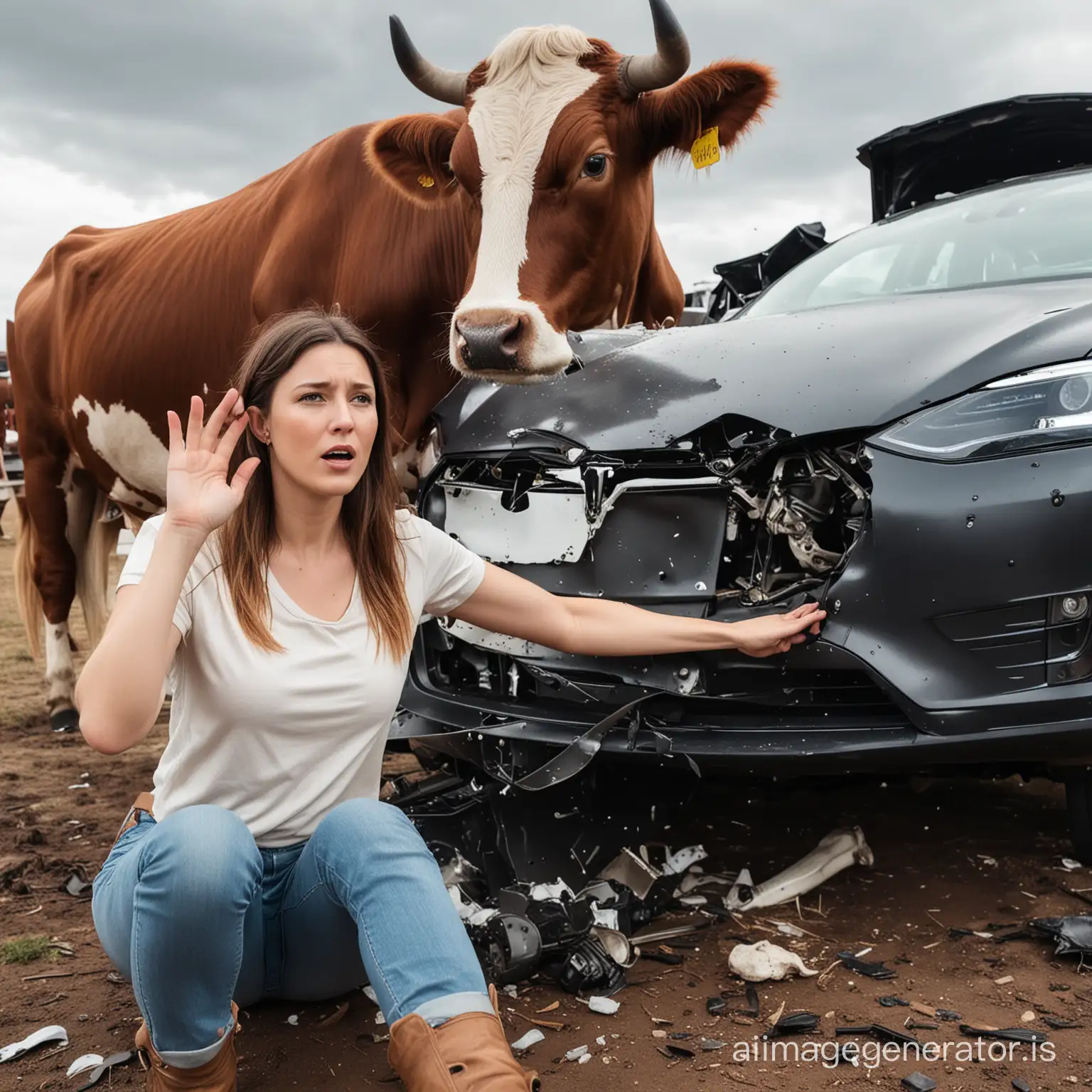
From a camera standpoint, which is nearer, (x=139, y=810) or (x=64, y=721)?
(x=139, y=810)

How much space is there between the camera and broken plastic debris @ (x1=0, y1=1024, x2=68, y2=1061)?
2094 mm

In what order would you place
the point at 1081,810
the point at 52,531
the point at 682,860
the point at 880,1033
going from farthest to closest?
the point at 52,531 < the point at 682,860 < the point at 1081,810 < the point at 880,1033

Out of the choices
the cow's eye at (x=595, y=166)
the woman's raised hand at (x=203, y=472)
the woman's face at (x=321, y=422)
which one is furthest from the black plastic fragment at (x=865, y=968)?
the cow's eye at (x=595, y=166)

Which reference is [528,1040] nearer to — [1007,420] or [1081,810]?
[1081,810]

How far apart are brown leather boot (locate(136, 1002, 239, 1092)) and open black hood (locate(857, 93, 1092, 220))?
3932 mm

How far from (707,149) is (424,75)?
0.99m

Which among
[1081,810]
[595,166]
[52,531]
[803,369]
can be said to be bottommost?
[1081,810]

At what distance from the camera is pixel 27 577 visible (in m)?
5.92

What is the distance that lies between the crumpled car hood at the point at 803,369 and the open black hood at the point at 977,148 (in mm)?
2022

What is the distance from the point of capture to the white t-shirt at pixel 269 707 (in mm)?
1874

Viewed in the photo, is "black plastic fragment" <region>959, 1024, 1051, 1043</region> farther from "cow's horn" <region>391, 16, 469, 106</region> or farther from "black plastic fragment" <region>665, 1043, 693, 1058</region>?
"cow's horn" <region>391, 16, 469, 106</region>

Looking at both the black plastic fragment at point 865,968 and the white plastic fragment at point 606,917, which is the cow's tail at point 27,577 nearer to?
the white plastic fragment at point 606,917

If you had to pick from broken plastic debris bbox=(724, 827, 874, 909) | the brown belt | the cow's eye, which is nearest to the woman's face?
the brown belt

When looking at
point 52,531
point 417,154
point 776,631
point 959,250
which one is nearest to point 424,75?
point 417,154
